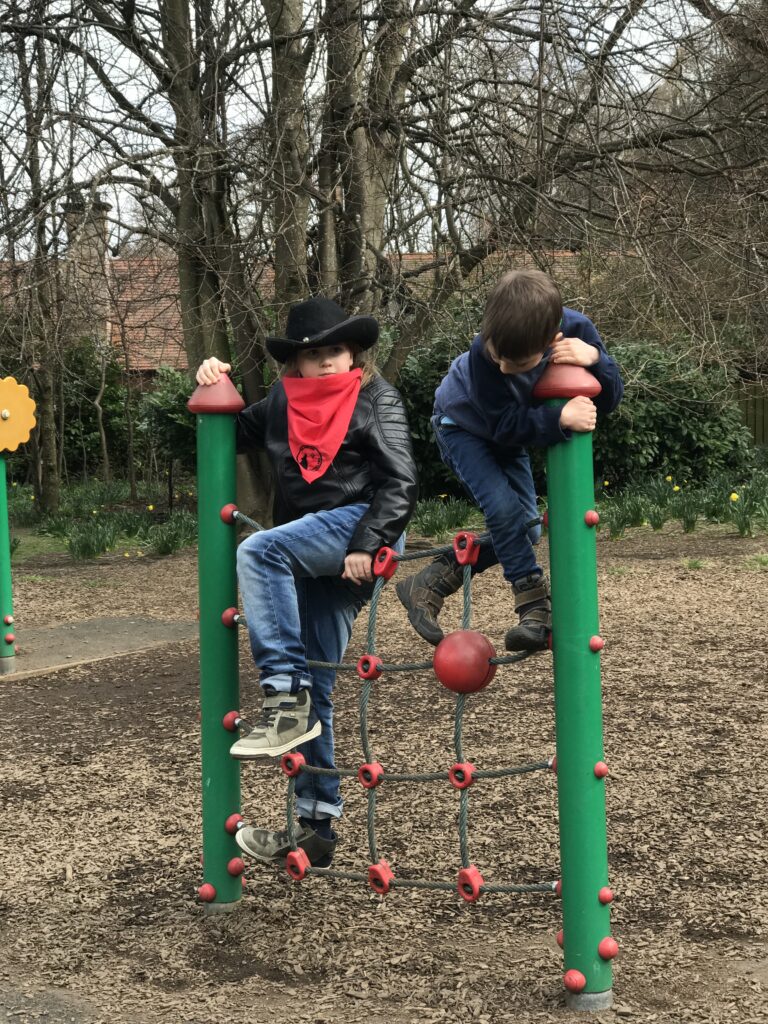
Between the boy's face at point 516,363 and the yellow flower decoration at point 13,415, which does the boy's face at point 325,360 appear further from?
the yellow flower decoration at point 13,415

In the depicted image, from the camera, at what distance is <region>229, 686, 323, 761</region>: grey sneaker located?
2781 millimetres

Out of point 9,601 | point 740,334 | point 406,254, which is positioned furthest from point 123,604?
point 740,334

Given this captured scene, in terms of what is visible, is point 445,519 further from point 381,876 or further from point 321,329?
point 381,876

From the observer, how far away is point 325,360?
3.07 metres

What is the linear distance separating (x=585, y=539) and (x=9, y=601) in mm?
4455

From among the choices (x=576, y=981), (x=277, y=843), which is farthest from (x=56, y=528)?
(x=576, y=981)

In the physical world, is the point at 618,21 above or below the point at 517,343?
above

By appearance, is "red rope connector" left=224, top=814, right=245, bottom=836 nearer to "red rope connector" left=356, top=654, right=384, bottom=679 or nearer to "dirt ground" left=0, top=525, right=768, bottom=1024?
"dirt ground" left=0, top=525, right=768, bottom=1024

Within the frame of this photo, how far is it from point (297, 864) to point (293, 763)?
0.85 feet

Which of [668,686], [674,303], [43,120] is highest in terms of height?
[43,120]

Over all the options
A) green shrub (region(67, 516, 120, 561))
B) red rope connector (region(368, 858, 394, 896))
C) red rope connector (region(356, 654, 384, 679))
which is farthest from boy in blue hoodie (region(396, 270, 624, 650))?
green shrub (region(67, 516, 120, 561))

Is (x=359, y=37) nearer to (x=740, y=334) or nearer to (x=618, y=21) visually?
(x=618, y=21)

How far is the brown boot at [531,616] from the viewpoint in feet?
9.10

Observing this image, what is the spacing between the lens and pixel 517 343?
261cm
